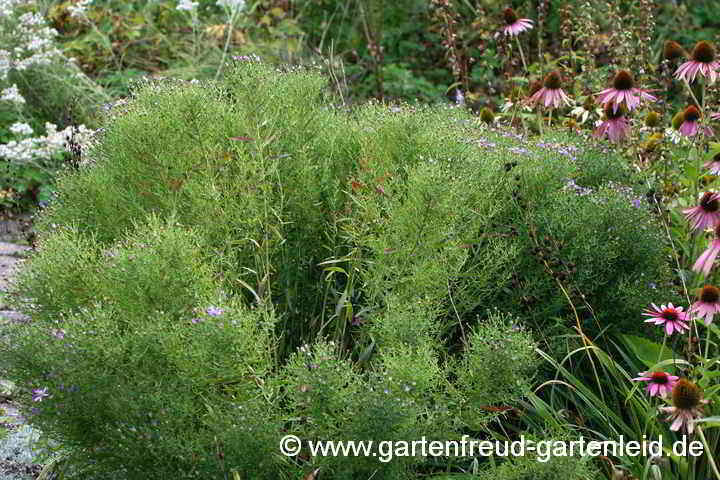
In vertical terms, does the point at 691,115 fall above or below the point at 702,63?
below

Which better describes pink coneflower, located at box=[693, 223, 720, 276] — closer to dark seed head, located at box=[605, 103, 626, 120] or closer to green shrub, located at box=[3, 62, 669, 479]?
green shrub, located at box=[3, 62, 669, 479]

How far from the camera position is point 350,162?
10.8 feet

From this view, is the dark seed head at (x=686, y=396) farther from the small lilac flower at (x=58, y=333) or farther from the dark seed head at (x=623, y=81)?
the small lilac flower at (x=58, y=333)

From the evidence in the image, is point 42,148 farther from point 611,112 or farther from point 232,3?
point 611,112

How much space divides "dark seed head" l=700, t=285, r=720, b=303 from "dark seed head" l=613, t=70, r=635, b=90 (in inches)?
37.8

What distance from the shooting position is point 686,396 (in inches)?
89.0

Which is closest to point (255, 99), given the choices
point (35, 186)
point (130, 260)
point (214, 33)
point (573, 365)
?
point (130, 260)

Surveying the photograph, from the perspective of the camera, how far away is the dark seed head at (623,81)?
312 centimetres

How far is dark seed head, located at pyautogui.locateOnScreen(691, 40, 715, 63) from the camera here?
306cm

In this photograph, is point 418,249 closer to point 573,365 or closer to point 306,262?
point 306,262

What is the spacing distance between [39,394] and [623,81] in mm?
2181

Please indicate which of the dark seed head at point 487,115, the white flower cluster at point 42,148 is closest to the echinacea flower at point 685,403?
the dark seed head at point 487,115

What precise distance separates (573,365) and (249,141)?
1415 millimetres

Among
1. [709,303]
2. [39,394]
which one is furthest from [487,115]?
[39,394]
